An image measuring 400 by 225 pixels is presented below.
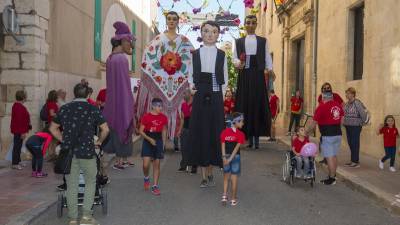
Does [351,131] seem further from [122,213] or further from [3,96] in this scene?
[3,96]

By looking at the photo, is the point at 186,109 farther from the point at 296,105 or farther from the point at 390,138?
the point at 296,105

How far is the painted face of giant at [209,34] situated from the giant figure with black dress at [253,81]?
3067 mm

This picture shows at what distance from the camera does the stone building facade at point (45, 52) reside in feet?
34.0

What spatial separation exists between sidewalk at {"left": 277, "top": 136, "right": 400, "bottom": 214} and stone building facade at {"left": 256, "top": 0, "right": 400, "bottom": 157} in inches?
57.0

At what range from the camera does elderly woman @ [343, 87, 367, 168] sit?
31.9 ft

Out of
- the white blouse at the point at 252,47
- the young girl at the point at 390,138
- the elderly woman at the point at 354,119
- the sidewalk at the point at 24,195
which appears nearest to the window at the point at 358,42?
the white blouse at the point at 252,47

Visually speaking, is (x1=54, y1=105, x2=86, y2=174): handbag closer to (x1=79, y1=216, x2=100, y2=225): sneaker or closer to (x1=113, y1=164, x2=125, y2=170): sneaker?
(x1=79, y1=216, x2=100, y2=225): sneaker

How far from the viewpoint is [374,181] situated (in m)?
8.34

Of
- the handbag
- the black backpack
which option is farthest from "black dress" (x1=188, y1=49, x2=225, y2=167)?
the black backpack

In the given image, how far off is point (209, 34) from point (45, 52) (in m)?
4.39

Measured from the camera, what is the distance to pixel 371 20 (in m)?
11.8

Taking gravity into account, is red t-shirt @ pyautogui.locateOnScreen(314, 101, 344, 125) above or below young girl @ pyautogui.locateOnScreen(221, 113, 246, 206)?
above

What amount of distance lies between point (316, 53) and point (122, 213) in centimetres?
1158

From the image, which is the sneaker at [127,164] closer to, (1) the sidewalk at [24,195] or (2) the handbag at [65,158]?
(1) the sidewalk at [24,195]
